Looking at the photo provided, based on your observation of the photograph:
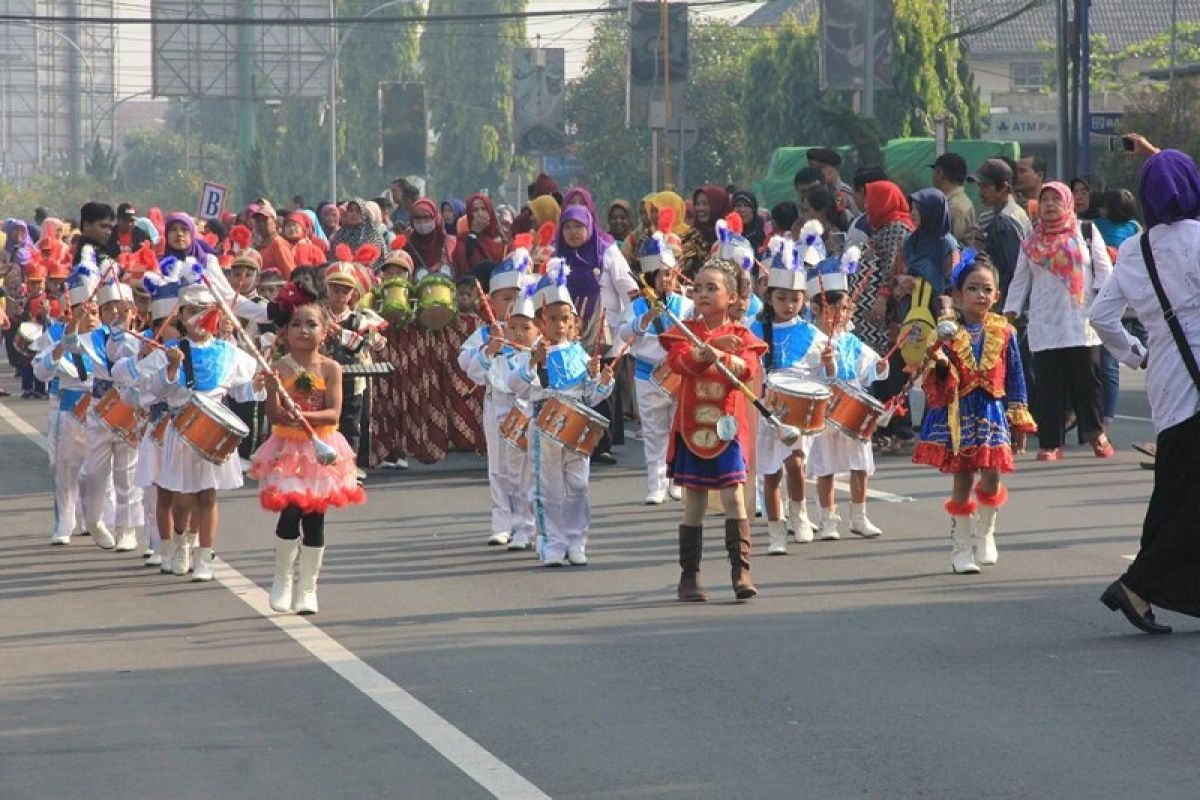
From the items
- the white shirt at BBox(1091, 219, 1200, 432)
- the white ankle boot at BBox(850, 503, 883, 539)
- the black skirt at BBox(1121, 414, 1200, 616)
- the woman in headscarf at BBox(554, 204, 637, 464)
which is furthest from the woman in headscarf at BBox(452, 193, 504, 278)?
the black skirt at BBox(1121, 414, 1200, 616)

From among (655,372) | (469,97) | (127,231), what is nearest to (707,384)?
(655,372)

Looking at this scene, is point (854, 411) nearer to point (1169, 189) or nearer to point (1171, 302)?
point (1171, 302)

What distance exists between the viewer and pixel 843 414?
13.8 meters

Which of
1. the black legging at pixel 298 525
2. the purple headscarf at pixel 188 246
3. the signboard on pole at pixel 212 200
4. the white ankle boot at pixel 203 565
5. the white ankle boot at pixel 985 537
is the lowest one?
the white ankle boot at pixel 203 565

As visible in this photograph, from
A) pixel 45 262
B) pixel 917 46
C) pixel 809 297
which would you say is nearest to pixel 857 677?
pixel 809 297

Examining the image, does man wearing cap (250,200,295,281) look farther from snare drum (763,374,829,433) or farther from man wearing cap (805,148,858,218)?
snare drum (763,374,829,433)

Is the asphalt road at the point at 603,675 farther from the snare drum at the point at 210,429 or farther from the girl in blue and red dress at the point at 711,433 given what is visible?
the snare drum at the point at 210,429

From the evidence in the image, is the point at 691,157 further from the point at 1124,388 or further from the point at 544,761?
the point at 544,761

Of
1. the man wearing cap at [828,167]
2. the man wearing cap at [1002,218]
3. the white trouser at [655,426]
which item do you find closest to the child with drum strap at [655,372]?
the white trouser at [655,426]

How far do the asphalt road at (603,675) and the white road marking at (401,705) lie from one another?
2cm

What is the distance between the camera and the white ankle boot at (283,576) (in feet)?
38.8

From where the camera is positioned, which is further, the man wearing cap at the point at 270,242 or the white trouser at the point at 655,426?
the man wearing cap at the point at 270,242

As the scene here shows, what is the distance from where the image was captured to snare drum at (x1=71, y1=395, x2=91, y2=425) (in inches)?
589

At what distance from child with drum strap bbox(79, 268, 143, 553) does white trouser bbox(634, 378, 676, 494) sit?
3.42 m
